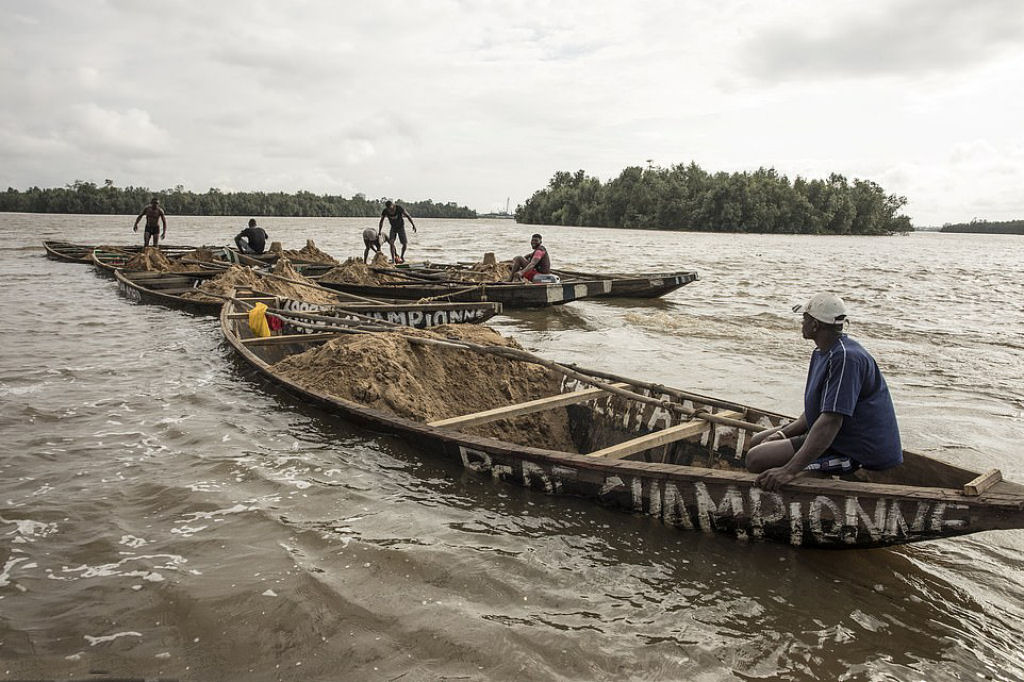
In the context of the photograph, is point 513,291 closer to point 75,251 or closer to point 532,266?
point 532,266

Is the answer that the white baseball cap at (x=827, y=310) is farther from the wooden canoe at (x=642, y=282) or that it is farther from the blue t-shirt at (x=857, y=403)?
the wooden canoe at (x=642, y=282)

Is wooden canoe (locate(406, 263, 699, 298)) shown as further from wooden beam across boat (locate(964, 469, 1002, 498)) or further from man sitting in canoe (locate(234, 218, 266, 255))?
wooden beam across boat (locate(964, 469, 1002, 498))

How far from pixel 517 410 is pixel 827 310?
2394mm

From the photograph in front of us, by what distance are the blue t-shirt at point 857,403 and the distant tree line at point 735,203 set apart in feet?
252

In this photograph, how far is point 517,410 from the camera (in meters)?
4.76

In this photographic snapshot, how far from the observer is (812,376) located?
3439 mm

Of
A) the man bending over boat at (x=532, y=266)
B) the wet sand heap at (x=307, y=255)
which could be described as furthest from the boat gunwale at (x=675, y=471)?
the wet sand heap at (x=307, y=255)

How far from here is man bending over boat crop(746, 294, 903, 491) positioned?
313 cm

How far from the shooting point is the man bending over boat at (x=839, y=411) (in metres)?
3.13

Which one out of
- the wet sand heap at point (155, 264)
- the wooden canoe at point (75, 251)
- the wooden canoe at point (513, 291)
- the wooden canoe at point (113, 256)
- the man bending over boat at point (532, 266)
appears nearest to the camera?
the wooden canoe at point (513, 291)

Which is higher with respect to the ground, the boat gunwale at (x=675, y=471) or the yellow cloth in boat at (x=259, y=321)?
the yellow cloth in boat at (x=259, y=321)

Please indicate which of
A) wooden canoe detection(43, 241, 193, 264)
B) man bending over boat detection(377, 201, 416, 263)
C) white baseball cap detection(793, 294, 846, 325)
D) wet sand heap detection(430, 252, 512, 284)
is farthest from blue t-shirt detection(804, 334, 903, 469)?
wooden canoe detection(43, 241, 193, 264)

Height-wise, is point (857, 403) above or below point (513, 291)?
below

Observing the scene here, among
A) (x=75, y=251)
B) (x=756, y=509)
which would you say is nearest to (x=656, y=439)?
(x=756, y=509)
